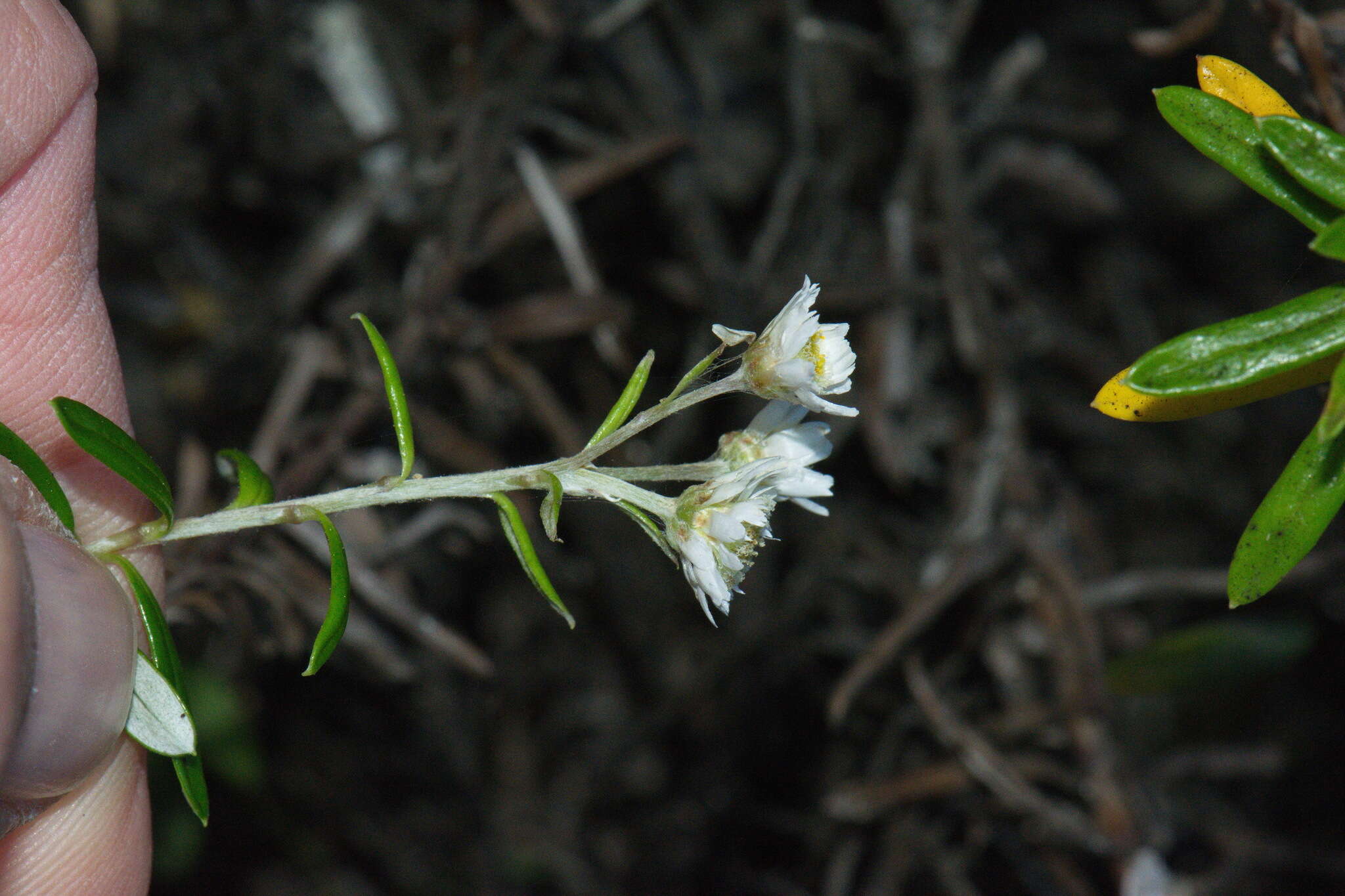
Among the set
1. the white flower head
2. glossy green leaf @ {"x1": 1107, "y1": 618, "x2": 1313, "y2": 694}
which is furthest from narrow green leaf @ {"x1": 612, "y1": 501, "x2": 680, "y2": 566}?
glossy green leaf @ {"x1": 1107, "y1": 618, "x2": 1313, "y2": 694}

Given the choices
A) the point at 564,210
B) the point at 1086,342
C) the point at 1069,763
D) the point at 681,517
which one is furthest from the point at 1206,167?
the point at 681,517

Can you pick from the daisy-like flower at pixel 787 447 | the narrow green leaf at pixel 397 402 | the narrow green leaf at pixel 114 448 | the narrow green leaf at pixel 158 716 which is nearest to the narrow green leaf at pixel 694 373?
the daisy-like flower at pixel 787 447

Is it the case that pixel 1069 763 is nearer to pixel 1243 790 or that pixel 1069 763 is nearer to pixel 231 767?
pixel 1243 790

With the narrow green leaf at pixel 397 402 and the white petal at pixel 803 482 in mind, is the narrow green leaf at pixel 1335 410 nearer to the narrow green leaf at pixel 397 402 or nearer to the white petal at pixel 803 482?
the white petal at pixel 803 482

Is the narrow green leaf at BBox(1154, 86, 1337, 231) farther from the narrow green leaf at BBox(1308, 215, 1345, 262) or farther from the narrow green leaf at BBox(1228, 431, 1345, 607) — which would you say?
the narrow green leaf at BBox(1228, 431, 1345, 607)

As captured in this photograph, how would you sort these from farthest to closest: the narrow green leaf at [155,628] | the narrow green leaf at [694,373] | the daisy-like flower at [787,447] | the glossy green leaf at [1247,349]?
the narrow green leaf at [155,628] → the daisy-like flower at [787,447] → the narrow green leaf at [694,373] → the glossy green leaf at [1247,349]

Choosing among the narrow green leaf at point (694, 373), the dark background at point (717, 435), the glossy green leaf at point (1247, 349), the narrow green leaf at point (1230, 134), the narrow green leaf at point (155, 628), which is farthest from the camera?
the dark background at point (717, 435)
